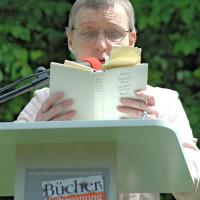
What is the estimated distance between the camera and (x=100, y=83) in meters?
2.09

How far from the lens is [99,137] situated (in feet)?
6.59

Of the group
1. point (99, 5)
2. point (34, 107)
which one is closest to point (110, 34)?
point (99, 5)

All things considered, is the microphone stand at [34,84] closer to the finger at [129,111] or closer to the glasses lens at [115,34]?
the finger at [129,111]

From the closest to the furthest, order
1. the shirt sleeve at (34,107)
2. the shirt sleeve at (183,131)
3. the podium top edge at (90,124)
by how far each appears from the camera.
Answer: the podium top edge at (90,124) < the shirt sleeve at (183,131) < the shirt sleeve at (34,107)

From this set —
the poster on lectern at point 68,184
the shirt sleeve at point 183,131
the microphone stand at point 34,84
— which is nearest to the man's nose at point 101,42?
the shirt sleeve at point 183,131

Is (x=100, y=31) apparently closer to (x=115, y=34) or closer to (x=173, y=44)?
(x=115, y=34)

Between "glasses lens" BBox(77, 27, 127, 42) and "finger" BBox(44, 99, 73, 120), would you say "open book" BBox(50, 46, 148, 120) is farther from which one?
"glasses lens" BBox(77, 27, 127, 42)

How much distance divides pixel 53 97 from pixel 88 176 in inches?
9.0

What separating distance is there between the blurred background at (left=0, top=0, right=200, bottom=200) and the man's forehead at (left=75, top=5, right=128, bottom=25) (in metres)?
2.40

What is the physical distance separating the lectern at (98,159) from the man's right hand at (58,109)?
7 cm

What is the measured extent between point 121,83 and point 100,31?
0.64 metres

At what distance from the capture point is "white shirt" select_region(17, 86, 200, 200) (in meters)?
2.29

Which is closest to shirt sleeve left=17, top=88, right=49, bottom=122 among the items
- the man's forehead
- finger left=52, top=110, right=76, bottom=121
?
the man's forehead

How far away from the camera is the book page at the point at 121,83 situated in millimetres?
2059
